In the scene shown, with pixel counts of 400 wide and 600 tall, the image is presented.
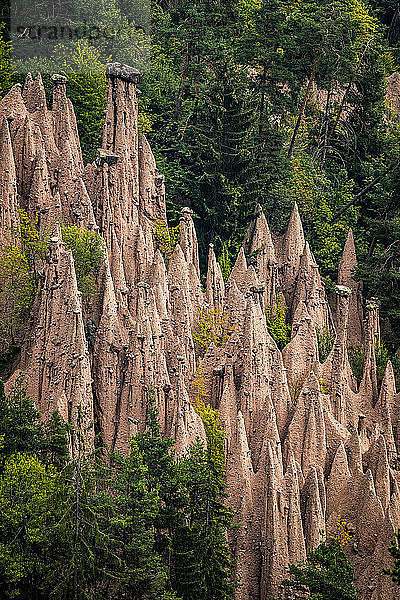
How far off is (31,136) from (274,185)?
13433 mm

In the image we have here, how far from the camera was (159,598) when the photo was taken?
20.0 m

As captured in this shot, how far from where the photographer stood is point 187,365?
27.3 metres

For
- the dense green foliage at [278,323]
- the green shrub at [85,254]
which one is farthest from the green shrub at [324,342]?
the green shrub at [85,254]

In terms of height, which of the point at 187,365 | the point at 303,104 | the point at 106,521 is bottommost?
the point at 106,521

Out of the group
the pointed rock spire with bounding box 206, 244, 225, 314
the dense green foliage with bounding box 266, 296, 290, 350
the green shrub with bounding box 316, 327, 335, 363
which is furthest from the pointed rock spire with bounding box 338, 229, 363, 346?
the pointed rock spire with bounding box 206, 244, 225, 314

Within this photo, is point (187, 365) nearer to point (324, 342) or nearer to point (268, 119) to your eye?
point (324, 342)

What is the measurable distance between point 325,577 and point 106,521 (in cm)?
555

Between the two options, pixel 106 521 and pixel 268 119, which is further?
pixel 268 119

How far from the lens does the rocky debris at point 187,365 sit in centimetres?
2338

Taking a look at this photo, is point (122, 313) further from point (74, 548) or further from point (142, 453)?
point (74, 548)

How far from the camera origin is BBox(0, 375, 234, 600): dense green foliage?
2011cm

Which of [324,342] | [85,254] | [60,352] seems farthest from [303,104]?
[60,352]

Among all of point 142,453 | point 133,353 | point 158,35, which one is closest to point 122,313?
point 133,353

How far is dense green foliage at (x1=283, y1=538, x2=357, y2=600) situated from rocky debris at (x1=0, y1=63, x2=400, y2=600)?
1.22m
